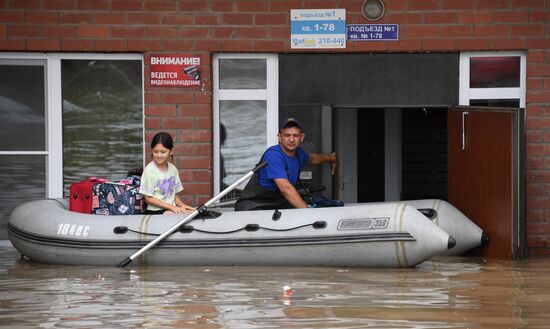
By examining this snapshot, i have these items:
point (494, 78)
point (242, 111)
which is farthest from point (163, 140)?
point (494, 78)

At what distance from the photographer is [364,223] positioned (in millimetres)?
9555

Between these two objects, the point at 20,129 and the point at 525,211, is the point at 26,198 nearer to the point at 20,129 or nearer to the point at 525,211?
the point at 20,129

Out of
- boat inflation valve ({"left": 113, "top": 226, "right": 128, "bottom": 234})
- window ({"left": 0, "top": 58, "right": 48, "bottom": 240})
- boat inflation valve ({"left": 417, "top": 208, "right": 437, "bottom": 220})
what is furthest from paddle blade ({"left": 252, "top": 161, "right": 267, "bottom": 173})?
window ({"left": 0, "top": 58, "right": 48, "bottom": 240})

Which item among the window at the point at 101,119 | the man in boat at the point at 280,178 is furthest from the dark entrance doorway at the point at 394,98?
the window at the point at 101,119

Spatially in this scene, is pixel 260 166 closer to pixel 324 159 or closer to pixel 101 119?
pixel 324 159

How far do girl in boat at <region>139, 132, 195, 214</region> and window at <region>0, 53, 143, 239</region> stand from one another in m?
1.15

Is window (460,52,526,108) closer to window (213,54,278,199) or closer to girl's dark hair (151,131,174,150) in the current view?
window (213,54,278,199)

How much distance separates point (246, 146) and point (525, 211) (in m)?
2.70

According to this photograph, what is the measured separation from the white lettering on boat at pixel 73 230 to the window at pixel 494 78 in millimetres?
3814

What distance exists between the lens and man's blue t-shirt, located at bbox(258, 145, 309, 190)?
1023 cm

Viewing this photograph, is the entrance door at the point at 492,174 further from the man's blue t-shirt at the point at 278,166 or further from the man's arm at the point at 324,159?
the man's blue t-shirt at the point at 278,166

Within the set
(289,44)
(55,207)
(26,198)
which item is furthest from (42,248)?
(289,44)

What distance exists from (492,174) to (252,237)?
236cm

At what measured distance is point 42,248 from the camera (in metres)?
10.4
